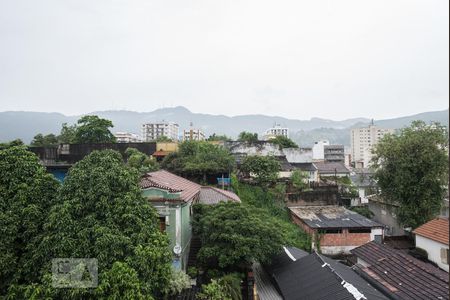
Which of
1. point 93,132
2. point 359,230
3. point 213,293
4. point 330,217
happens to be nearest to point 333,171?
point 330,217

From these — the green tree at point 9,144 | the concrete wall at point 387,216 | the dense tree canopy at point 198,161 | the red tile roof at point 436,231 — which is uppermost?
the green tree at point 9,144

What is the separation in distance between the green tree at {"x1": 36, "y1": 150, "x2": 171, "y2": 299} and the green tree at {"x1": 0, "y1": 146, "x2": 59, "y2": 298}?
644mm

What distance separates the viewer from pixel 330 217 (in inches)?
925

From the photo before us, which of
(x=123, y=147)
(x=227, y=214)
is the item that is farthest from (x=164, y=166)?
(x=227, y=214)

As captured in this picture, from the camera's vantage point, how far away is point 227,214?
14.8 m

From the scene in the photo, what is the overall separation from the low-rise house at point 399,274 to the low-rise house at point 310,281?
63cm

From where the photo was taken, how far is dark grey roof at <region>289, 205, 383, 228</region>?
2142 cm

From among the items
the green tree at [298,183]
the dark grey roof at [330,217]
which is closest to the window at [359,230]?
the dark grey roof at [330,217]

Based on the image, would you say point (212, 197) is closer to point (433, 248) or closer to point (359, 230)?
point (359, 230)

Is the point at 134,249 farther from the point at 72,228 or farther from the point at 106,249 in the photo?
the point at 72,228

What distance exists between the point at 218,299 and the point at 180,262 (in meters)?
3.07

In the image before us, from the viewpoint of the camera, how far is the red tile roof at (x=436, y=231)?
15732 mm

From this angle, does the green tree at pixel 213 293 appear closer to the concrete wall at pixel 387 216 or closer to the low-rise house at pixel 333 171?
the concrete wall at pixel 387 216

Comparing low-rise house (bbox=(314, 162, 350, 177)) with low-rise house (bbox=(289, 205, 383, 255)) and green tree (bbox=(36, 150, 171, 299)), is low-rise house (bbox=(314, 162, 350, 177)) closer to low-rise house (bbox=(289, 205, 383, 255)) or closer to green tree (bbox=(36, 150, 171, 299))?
low-rise house (bbox=(289, 205, 383, 255))
